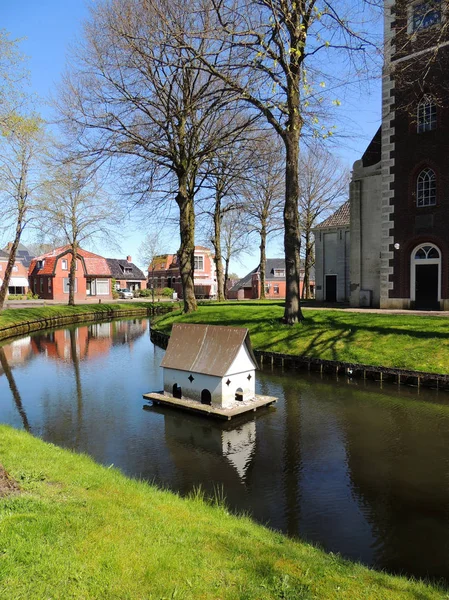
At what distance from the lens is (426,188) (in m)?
23.1

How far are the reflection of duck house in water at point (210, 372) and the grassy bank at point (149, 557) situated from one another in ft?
17.9

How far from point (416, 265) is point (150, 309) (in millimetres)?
30863

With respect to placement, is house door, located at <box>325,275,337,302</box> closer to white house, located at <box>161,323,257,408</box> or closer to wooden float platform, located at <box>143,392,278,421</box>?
wooden float platform, located at <box>143,392,278,421</box>

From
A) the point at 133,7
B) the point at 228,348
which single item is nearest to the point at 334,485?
the point at 228,348

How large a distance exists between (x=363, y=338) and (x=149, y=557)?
46.2ft

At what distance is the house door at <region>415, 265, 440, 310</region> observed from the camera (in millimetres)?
23062

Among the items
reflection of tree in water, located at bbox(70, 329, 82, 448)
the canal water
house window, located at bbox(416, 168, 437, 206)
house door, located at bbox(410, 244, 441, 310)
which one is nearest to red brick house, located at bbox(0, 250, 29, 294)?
reflection of tree in water, located at bbox(70, 329, 82, 448)

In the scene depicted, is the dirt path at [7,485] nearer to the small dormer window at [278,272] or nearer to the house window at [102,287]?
the house window at [102,287]

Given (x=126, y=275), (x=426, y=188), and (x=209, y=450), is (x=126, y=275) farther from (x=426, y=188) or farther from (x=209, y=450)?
(x=209, y=450)

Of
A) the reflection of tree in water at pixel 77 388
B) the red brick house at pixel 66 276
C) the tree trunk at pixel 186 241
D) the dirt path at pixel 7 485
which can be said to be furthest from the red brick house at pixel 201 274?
the dirt path at pixel 7 485

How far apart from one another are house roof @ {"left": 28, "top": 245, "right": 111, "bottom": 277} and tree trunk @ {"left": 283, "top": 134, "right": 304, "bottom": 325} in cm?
4495

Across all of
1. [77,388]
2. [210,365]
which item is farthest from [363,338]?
[77,388]

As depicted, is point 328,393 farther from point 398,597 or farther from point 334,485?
point 398,597

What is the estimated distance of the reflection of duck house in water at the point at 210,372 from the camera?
1115cm
